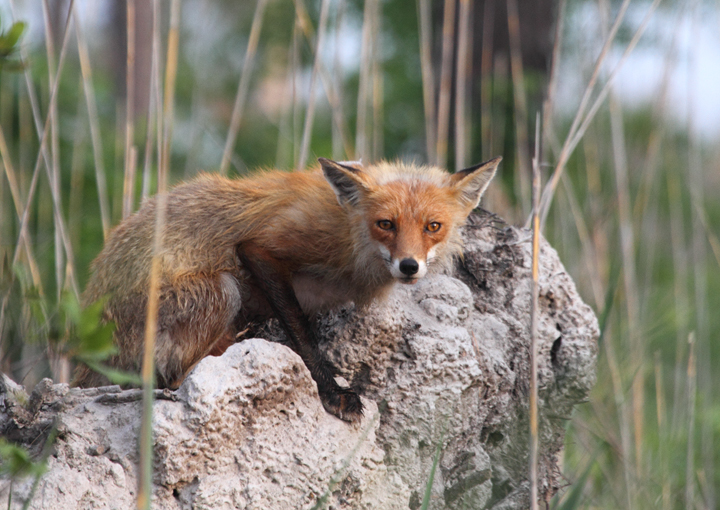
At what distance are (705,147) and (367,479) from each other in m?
13.4

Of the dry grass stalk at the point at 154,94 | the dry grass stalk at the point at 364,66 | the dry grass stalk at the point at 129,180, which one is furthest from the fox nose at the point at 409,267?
the dry grass stalk at the point at 129,180

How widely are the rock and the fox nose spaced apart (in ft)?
0.61

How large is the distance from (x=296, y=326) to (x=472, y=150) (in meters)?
3.89

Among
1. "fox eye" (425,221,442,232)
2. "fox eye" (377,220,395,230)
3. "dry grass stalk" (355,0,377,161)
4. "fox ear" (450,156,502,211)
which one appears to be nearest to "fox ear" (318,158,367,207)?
"fox eye" (377,220,395,230)

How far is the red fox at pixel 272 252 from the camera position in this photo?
10.0 ft

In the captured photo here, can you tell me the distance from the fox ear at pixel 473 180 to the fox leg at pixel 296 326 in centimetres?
98

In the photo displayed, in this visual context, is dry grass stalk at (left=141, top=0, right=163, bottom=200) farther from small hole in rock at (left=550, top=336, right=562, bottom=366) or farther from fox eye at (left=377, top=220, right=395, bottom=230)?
small hole in rock at (left=550, top=336, right=562, bottom=366)

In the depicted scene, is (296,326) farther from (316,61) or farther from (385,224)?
(316,61)

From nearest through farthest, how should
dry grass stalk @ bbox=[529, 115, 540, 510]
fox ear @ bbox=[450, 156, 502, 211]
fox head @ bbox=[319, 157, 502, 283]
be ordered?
dry grass stalk @ bbox=[529, 115, 540, 510]
fox head @ bbox=[319, 157, 502, 283]
fox ear @ bbox=[450, 156, 502, 211]

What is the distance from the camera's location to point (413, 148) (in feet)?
25.6

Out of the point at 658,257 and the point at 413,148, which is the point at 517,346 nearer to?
the point at 413,148

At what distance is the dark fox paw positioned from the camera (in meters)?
2.66

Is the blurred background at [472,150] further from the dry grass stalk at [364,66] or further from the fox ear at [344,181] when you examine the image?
the fox ear at [344,181]

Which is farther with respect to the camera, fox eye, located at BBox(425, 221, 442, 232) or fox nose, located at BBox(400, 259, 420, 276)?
fox eye, located at BBox(425, 221, 442, 232)
